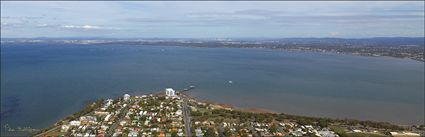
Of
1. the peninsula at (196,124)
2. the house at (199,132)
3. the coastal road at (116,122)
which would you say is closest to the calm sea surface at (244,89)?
the peninsula at (196,124)

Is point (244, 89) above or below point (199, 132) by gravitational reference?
above

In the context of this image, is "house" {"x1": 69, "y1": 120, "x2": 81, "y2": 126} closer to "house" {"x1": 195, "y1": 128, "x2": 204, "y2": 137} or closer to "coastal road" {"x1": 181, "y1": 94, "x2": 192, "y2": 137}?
"coastal road" {"x1": 181, "y1": 94, "x2": 192, "y2": 137}

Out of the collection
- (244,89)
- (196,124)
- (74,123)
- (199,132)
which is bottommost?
(199,132)

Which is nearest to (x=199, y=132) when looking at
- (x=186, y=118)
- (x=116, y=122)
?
(x=186, y=118)

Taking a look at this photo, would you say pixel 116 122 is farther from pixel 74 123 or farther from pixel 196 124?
pixel 196 124

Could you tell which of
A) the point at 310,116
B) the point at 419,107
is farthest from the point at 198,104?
the point at 419,107

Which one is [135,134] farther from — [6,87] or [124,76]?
[124,76]

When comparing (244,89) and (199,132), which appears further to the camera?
(244,89)

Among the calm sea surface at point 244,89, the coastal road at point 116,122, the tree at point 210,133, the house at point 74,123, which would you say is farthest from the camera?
the calm sea surface at point 244,89

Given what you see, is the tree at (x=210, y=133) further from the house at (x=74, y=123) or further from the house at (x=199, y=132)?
the house at (x=74, y=123)

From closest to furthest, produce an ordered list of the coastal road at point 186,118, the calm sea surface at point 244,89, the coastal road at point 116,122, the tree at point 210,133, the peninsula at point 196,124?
the tree at point 210,133, the coastal road at point 116,122, the peninsula at point 196,124, the coastal road at point 186,118, the calm sea surface at point 244,89

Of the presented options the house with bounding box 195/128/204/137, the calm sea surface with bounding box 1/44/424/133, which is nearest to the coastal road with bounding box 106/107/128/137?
the calm sea surface with bounding box 1/44/424/133
